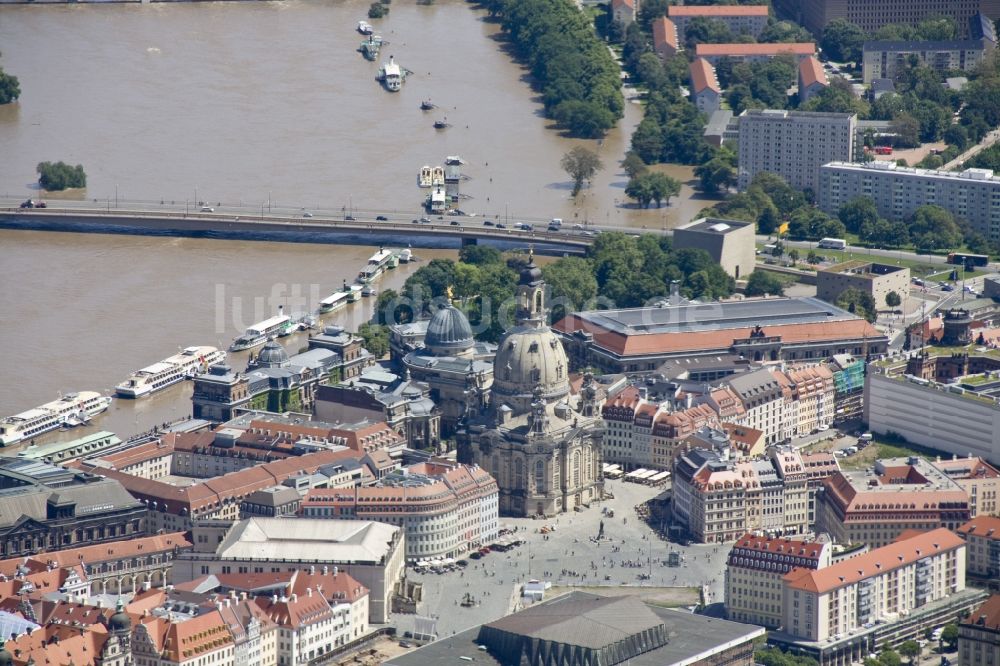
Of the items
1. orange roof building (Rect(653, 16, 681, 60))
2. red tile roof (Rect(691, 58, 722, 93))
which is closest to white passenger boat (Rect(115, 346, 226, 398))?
red tile roof (Rect(691, 58, 722, 93))

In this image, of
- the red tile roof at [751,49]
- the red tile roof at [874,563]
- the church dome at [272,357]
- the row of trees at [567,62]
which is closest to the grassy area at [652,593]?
the red tile roof at [874,563]

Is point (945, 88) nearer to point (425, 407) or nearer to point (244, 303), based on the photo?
point (244, 303)

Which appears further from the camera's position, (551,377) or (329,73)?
(329,73)

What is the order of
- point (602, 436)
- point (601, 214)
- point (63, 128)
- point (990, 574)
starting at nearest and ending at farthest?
1. point (990, 574)
2. point (602, 436)
3. point (601, 214)
4. point (63, 128)

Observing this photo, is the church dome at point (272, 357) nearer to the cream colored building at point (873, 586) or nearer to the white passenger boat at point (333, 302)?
the white passenger boat at point (333, 302)

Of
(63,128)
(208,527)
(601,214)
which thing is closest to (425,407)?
(208,527)

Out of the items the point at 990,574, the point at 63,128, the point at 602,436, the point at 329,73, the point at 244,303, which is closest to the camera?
the point at 990,574
